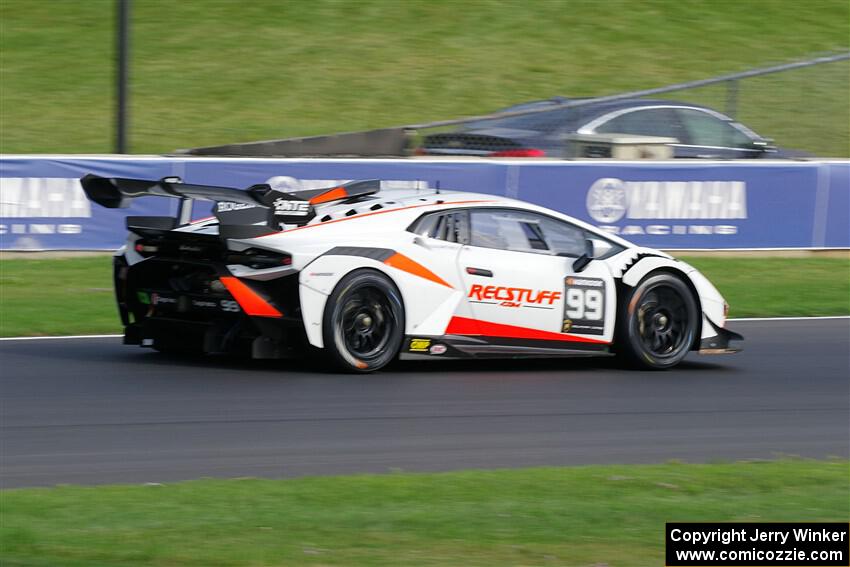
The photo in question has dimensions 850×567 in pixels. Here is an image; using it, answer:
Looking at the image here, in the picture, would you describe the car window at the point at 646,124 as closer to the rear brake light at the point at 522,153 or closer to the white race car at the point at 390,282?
the rear brake light at the point at 522,153

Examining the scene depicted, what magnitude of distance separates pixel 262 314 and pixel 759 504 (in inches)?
162

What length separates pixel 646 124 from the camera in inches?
706

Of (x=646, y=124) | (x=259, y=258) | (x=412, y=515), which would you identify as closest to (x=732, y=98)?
(x=646, y=124)

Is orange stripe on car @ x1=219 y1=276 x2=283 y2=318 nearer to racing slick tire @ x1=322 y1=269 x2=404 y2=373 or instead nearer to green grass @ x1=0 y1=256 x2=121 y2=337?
racing slick tire @ x1=322 y1=269 x2=404 y2=373

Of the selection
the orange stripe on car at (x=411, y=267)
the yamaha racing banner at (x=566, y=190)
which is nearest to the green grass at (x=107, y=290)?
the yamaha racing banner at (x=566, y=190)

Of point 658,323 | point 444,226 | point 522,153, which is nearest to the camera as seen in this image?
point 444,226

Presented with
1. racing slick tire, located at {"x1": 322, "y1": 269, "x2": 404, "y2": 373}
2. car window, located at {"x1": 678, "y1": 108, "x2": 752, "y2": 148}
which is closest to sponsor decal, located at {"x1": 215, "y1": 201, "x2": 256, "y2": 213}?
racing slick tire, located at {"x1": 322, "y1": 269, "x2": 404, "y2": 373}

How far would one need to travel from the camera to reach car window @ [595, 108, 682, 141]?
58.5ft

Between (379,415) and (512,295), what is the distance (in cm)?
197

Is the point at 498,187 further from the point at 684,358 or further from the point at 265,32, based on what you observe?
the point at 265,32

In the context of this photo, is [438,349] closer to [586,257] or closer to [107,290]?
[586,257]

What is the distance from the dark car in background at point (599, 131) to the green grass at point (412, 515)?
34.7ft

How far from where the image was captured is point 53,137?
25031 millimetres

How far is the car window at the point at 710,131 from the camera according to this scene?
1825 cm
